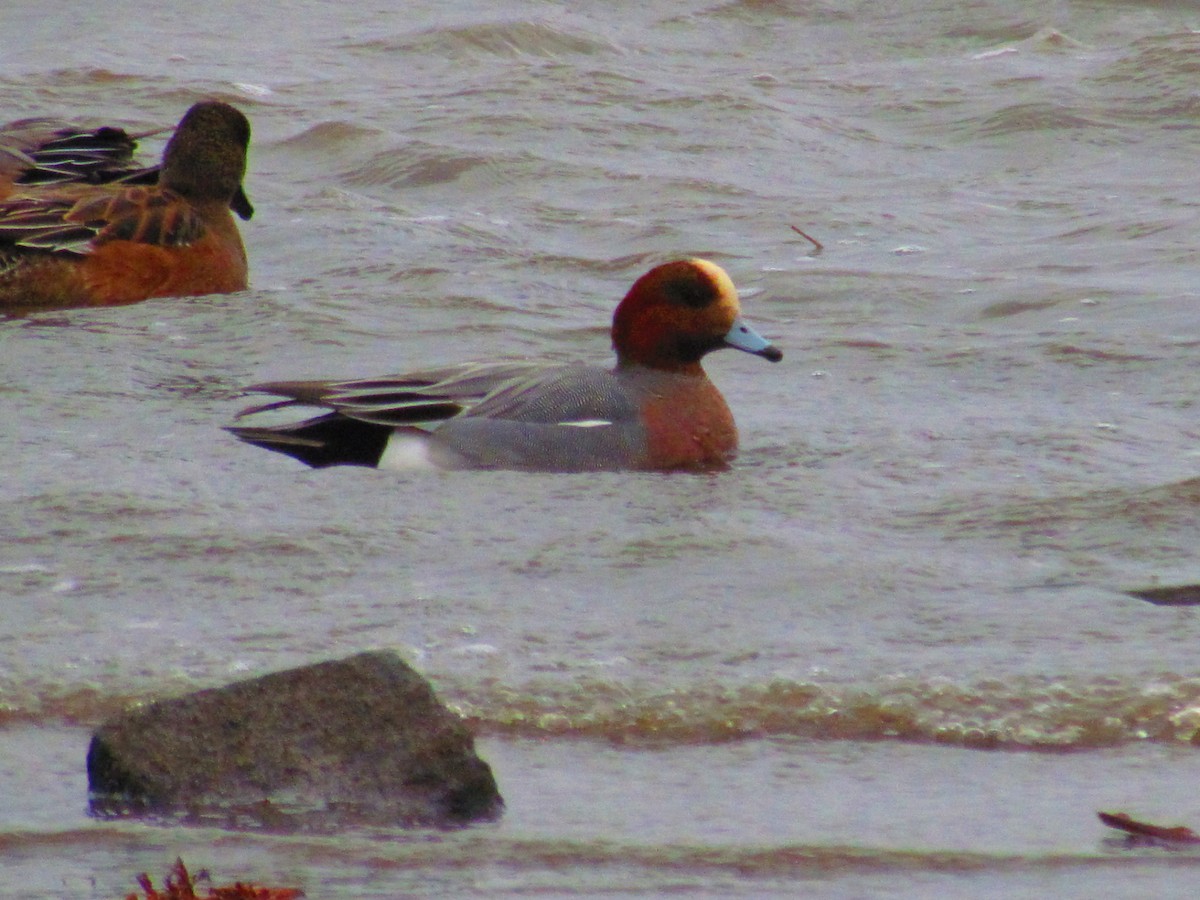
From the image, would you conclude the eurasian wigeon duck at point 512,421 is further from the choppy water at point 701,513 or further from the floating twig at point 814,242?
the floating twig at point 814,242

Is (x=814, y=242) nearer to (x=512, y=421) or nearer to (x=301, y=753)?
(x=512, y=421)

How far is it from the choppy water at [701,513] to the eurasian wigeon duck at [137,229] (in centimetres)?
33

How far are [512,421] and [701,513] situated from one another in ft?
2.88

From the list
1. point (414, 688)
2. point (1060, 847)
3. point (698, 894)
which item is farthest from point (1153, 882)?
point (414, 688)

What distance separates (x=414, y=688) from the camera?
13.3 ft

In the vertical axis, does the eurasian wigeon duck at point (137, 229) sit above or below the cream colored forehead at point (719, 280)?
below

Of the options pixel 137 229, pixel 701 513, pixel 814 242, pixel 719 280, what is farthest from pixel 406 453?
pixel 814 242

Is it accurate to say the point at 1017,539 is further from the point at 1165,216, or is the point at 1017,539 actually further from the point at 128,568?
the point at 1165,216

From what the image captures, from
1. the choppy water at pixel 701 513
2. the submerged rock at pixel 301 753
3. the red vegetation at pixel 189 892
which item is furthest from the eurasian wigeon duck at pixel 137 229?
the red vegetation at pixel 189 892

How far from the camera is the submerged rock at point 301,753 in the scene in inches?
158

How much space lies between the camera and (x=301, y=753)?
159 inches

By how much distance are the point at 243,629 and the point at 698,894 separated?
188 cm

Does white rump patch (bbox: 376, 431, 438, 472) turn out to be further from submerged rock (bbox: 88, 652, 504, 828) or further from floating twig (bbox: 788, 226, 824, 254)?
floating twig (bbox: 788, 226, 824, 254)

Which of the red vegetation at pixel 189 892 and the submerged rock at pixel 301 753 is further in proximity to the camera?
the submerged rock at pixel 301 753
